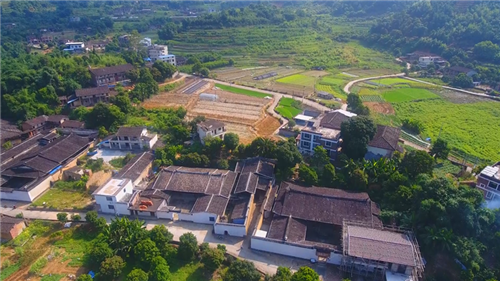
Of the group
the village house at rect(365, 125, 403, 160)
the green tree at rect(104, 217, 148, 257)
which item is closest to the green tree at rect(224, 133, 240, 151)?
the green tree at rect(104, 217, 148, 257)

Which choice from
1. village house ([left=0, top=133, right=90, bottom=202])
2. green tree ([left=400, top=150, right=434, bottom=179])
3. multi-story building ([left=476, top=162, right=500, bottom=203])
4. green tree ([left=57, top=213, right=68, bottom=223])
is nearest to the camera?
multi-story building ([left=476, top=162, right=500, bottom=203])

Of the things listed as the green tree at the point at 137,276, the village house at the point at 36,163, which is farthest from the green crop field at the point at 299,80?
the green tree at the point at 137,276

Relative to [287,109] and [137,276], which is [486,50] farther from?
[137,276]

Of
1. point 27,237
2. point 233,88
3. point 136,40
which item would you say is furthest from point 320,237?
point 136,40

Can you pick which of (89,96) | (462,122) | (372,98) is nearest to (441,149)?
(462,122)

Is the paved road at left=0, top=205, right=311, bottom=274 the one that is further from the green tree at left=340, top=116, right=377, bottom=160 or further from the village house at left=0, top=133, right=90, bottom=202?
the green tree at left=340, top=116, right=377, bottom=160

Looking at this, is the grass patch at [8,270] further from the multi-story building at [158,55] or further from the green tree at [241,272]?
the multi-story building at [158,55]
